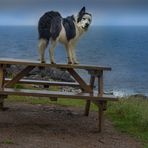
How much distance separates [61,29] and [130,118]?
2.57 metres

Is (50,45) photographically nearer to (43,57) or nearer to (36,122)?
(43,57)

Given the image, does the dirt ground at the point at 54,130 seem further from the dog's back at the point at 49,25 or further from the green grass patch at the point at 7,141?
the dog's back at the point at 49,25

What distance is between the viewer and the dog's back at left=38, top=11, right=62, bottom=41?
9.59 meters

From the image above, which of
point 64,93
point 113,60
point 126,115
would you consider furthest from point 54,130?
point 113,60

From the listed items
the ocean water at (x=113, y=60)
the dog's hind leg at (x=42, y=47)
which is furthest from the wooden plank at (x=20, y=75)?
the ocean water at (x=113, y=60)

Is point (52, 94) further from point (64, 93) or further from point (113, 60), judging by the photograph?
point (113, 60)

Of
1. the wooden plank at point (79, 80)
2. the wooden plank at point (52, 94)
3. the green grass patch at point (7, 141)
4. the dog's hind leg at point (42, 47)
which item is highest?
the dog's hind leg at point (42, 47)

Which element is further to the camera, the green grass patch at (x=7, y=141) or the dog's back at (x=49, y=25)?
the dog's back at (x=49, y=25)

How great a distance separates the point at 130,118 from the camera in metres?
11.2

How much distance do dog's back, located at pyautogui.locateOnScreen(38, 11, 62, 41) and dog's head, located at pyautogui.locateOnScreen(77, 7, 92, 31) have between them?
32 centimetres

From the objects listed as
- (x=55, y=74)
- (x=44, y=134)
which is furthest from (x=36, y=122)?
(x=55, y=74)

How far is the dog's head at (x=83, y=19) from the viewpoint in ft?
31.4

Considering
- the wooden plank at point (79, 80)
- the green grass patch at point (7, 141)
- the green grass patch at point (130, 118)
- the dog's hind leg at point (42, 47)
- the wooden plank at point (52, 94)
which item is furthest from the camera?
the green grass patch at point (130, 118)

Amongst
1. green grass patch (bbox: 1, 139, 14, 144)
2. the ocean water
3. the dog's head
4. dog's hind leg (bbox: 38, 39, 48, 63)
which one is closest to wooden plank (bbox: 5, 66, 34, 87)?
dog's hind leg (bbox: 38, 39, 48, 63)
